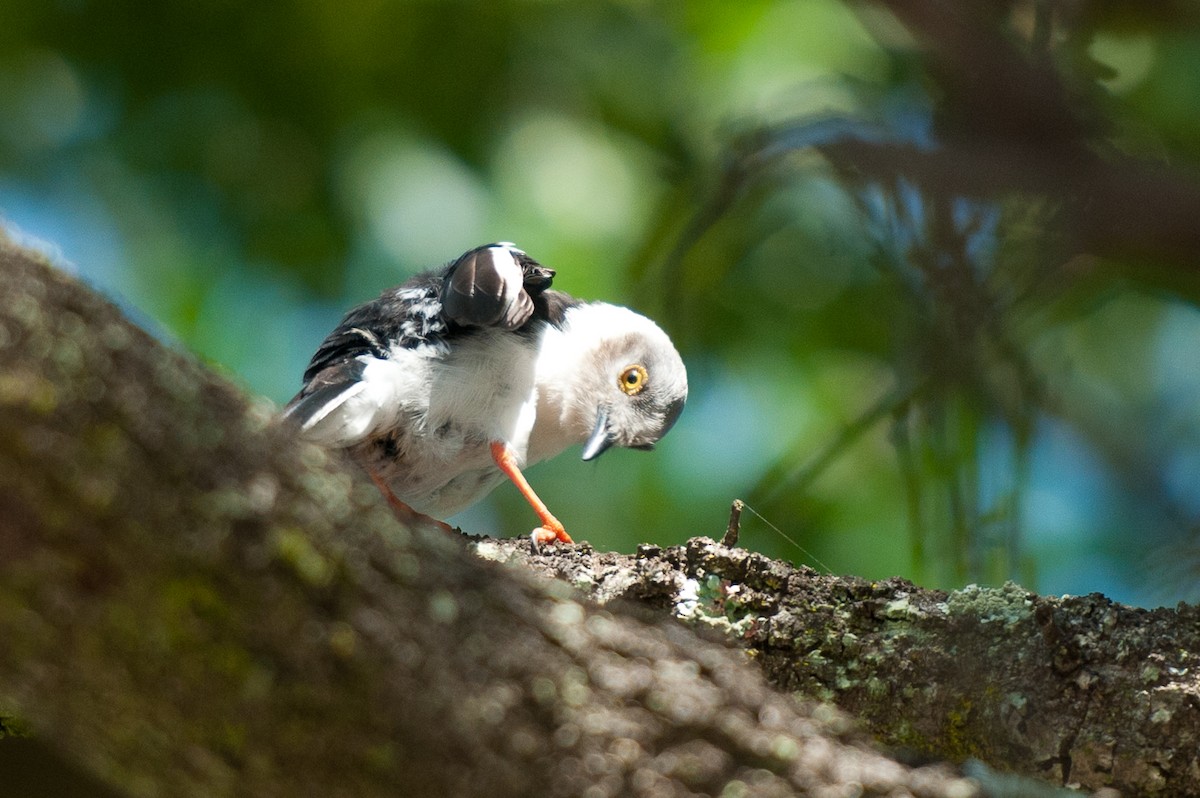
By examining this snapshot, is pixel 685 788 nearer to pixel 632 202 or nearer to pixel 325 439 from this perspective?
pixel 325 439

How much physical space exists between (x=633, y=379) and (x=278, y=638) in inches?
113

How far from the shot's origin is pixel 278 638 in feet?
3.93

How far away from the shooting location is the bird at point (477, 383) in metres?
3.29

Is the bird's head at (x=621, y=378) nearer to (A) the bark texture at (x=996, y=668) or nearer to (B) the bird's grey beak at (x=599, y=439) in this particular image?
(B) the bird's grey beak at (x=599, y=439)

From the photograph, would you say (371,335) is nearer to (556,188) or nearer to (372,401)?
(372,401)

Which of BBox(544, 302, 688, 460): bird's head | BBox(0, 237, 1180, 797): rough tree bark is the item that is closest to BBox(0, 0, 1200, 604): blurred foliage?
BBox(544, 302, 688, 460): bird's head

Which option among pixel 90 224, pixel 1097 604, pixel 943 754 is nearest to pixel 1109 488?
pixel 1097 604

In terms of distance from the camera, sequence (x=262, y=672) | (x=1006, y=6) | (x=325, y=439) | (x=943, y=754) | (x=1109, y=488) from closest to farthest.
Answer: (x=262, y=672) → (x=943, y=754) → (x=1006, y=6) → (x=1109, y=488) → (x=325, y=439)

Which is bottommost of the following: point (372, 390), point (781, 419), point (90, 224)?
point (372, 390)

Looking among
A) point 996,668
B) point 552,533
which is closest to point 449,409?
point 552,533

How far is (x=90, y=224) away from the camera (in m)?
4.87

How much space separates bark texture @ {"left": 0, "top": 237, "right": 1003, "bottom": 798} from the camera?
3.70ft

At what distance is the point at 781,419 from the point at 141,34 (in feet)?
11.2

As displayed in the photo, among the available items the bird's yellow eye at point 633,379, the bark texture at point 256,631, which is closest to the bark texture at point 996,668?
the bark texture at point 256,631
